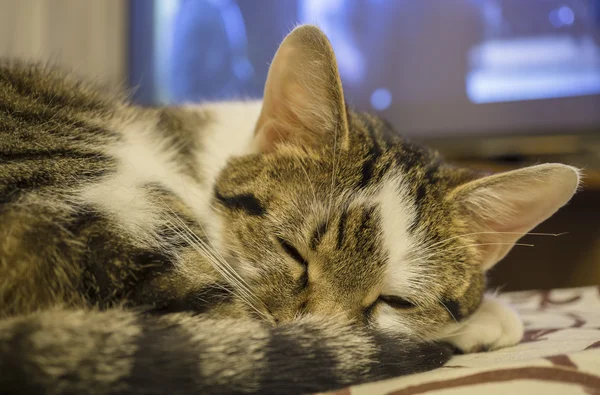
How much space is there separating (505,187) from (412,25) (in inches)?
54.5

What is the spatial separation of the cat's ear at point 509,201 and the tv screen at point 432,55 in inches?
42.0

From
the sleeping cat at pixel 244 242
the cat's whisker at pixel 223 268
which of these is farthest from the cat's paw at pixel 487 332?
the cat's whisker at pixel 223 268

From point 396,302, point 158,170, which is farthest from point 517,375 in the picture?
point 158,170

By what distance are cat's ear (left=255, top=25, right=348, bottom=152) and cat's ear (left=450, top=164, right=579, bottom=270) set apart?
0.97 ft

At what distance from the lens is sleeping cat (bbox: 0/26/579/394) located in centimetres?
60

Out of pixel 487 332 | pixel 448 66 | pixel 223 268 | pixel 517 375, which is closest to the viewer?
pixel 517 375

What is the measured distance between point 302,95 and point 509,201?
47cm

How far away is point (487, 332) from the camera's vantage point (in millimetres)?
949

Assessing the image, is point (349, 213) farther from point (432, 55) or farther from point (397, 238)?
point (432, 55)

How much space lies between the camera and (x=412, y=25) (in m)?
2.15

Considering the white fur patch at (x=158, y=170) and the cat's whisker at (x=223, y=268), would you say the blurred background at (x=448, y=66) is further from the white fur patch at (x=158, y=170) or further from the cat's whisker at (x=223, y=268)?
the cat's whisker at (x=223, y=268)

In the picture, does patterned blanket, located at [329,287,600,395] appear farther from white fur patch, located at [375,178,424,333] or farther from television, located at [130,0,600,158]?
television, located at [130,0,600,158]

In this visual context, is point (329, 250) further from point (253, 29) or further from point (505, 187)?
point (253, 29)

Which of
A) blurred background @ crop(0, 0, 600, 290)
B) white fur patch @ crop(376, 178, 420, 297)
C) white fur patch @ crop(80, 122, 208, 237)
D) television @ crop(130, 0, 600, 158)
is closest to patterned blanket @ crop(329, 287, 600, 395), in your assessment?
white fur patch @ crop(376, 178, 420, 297)
